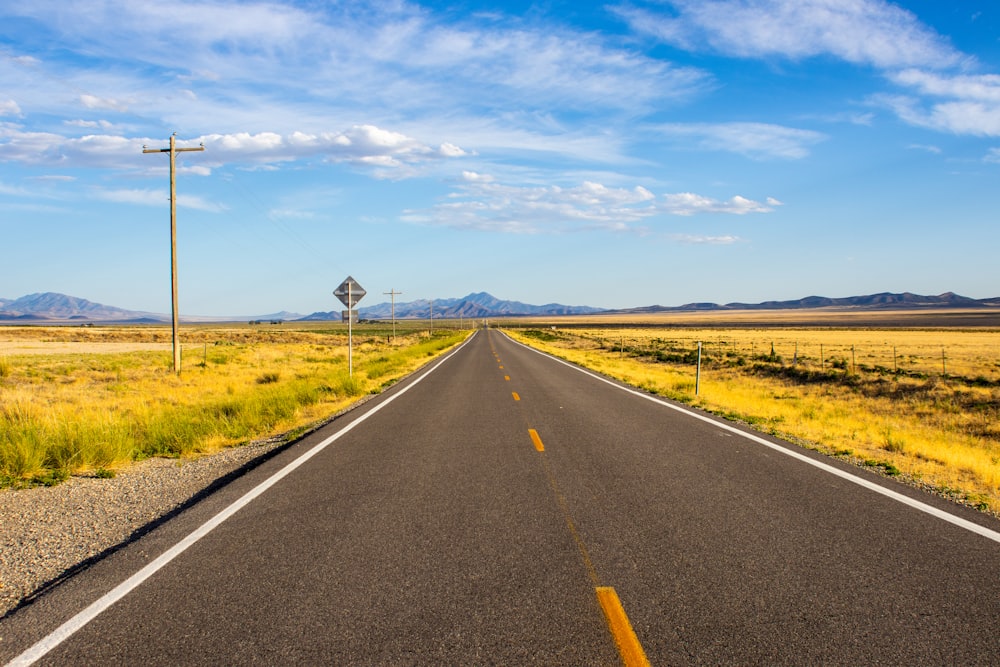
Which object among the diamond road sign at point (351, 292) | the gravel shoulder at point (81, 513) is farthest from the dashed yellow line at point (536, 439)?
the diamond road sign at point (351, 292)

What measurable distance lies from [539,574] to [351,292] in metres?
18.9

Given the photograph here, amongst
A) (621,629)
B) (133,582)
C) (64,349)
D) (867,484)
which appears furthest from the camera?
(64,349)

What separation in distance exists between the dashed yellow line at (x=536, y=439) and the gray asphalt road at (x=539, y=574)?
1109mm

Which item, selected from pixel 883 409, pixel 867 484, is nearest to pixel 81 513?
pixel 867 484

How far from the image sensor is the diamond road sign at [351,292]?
22.5 meters

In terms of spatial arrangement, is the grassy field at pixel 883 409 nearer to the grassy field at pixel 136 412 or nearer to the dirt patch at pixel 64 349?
the grassy field at pixel 136 412

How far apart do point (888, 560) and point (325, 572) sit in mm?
4196

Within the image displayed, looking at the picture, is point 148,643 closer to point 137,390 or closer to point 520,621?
point 520,621

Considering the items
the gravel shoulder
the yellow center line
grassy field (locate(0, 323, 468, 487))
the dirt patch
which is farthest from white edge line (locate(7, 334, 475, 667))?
the dirt patch

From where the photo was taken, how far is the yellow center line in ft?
11.4

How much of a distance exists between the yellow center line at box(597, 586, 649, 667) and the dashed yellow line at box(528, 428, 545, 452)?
17.1 ft

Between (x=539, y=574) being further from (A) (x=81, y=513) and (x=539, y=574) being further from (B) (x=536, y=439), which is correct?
(B) (x=536, y=439)

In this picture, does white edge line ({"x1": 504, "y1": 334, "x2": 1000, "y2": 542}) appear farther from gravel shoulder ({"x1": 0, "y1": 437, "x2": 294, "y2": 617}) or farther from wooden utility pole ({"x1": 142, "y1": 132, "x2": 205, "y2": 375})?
wooden utility pole ({"x1": 142, "y1": 132, "x2": 205, "y2": 375})

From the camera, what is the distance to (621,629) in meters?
3.80
